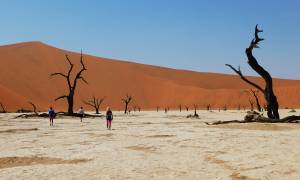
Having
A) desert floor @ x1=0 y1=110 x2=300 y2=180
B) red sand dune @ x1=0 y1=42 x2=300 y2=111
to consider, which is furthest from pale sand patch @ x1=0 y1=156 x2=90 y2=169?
red sand dune @ x1=0 y1=42 x2=300 y2=111

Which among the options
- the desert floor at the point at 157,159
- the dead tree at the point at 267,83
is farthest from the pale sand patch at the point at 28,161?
the dead tree at the point at 267,83

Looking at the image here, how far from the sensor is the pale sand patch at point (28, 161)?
39.2ft

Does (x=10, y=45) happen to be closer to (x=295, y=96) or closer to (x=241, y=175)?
(x=295, y=96)

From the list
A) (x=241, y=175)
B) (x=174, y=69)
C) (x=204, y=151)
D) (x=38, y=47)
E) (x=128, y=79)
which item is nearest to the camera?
(x=241, y=175)

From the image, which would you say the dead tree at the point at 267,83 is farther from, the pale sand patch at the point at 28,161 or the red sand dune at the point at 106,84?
the red sand dune at the point at 106,84

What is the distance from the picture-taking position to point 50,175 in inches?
400

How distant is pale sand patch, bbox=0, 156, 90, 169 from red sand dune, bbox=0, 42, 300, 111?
76577 mm

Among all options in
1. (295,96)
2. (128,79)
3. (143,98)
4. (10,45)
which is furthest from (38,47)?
(295,96)

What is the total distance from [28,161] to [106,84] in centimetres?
10960

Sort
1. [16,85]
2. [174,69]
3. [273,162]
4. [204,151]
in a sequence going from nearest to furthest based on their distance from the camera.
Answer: [273,162], [204,151], [16,85], [174,69]

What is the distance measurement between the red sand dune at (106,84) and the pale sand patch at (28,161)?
76.6m

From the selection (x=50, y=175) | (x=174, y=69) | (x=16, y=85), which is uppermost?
(x=174, y=69)

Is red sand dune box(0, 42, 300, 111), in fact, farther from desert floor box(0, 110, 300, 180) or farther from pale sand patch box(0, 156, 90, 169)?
pale sand patch box(0, 156, 90, 169)

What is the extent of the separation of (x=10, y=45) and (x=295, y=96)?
258ft
